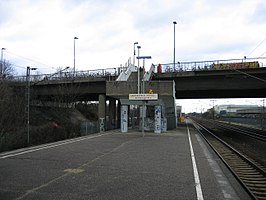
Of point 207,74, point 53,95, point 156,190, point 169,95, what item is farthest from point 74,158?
point 53,95

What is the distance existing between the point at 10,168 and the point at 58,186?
3.30 m

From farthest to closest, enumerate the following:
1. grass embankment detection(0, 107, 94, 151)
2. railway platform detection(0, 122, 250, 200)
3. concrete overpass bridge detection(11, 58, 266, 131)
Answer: concrete overpass bridge detection(11, 58, 266, 131)
grass embankment detection(0, 107, 94, 151)
railway platform detection(0, 122, 250, 200)

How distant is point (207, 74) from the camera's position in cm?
3300

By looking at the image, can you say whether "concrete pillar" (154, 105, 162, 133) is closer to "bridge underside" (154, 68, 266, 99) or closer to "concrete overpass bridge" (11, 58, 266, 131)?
"concrete overpass bridge" (11, 58, 266, 131)

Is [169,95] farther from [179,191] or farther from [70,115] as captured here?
[70,115]

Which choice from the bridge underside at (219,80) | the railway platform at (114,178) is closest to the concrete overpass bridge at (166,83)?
the bridge underside at (219,80)

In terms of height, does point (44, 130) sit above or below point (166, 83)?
below

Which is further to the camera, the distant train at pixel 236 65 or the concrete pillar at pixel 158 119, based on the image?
the distant train at pixel 236 65

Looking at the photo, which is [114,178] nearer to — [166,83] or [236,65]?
[166,83]

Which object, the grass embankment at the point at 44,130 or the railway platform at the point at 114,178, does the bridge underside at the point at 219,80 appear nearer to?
the grass embankment at the point at 44,130

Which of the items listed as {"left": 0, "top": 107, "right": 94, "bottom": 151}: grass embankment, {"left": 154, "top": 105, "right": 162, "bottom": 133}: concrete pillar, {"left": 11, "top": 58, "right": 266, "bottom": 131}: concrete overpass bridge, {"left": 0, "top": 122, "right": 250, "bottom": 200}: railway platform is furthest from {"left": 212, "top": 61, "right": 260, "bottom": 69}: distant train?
{"left": 0, "top": 122, "right": 250, "bottom": 200}: railway platform

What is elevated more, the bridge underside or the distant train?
the distant train

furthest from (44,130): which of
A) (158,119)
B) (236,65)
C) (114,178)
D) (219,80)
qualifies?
(114,178)

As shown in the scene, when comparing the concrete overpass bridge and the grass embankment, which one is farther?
the concrete overpass bridge
